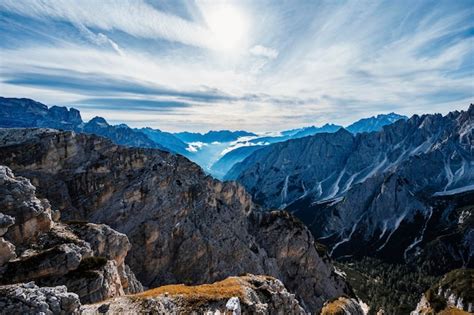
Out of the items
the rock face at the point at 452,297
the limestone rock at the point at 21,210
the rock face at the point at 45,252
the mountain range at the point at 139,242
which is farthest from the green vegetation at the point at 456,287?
the limestone rock at the point at 21,210

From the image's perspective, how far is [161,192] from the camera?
417ft

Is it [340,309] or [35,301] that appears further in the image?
[340,309]

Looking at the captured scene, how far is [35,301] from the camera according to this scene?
31906mm

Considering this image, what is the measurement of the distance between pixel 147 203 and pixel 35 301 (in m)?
89.6

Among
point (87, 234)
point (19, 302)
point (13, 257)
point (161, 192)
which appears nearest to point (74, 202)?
point (161, 192)

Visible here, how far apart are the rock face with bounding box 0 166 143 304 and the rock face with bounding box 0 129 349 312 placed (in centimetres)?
3557

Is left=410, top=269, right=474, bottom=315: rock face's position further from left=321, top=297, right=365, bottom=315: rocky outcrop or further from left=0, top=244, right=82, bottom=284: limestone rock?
left=0, top=244, right=82, bottom=284: limestone rock

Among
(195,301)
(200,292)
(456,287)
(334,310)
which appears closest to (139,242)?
(334,310)

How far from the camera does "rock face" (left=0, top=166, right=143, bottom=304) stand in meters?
50.8

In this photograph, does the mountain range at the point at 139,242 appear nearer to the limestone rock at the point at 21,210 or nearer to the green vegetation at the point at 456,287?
the limestone rock at the point at 21,210

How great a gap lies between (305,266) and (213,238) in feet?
205

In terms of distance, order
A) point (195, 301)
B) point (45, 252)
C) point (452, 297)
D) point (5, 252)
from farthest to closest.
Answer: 1. point (452, 297)
2. point (45, 252)
3. point (5, 252)
4. point (195, 301)

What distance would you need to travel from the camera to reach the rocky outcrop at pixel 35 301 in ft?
102

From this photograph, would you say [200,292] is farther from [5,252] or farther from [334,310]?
[334,310]
